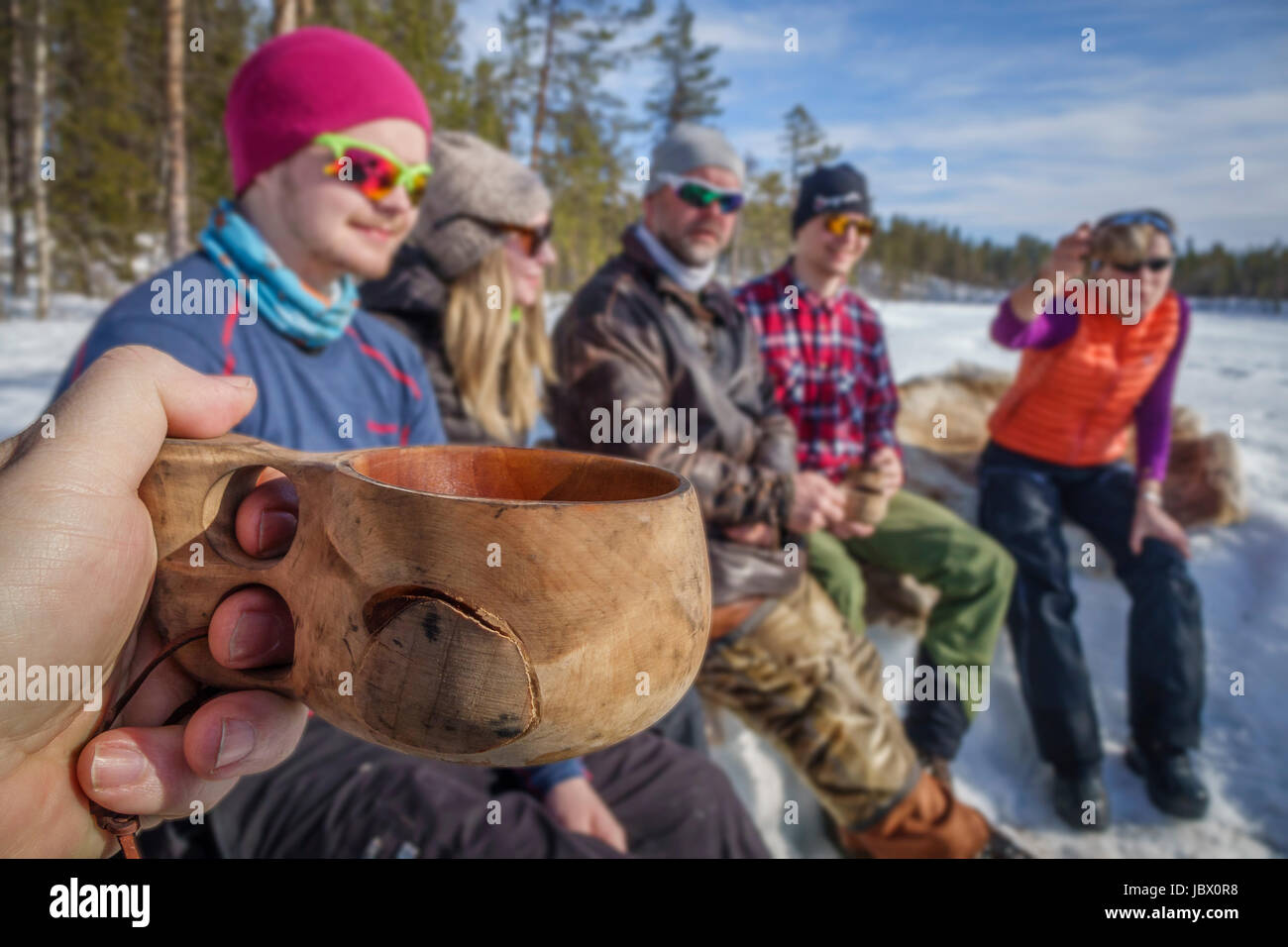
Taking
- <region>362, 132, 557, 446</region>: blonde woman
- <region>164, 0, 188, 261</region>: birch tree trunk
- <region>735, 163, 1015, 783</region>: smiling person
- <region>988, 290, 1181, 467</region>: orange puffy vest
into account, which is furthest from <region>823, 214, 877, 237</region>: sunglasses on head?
<region>164, 0, 188, 261</region>: birch tree trunk

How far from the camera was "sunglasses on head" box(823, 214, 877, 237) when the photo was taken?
14.3 feet

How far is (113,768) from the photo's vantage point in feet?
3.05

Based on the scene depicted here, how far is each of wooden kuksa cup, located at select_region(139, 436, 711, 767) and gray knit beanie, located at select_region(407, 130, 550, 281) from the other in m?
3.04

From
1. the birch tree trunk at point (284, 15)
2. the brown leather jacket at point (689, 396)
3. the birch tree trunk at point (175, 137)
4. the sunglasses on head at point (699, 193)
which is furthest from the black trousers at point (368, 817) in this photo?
the birch tree trunk at point (175, 137)

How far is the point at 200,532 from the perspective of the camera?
0.90 metres

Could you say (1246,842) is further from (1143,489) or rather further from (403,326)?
(403,326)

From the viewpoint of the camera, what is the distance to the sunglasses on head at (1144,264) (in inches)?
163

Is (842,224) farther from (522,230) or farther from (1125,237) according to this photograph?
(522,230)

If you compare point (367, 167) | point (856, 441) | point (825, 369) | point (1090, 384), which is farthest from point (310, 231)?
point (1090, 384)

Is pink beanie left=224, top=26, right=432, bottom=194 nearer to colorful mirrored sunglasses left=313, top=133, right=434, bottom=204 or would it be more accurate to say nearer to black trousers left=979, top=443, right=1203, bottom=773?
colorful mirrored sunglasses left=313, top=133, right=434, bottom=204

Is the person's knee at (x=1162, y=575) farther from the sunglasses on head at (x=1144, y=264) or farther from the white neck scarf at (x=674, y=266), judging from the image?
the white neck scarf at (x=674, y=266)

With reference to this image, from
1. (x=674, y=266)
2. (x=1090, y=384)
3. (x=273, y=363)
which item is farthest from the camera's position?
(x=1090, y=384)

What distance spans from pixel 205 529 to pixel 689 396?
8.21ft

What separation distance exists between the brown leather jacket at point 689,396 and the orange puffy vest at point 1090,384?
183cm
